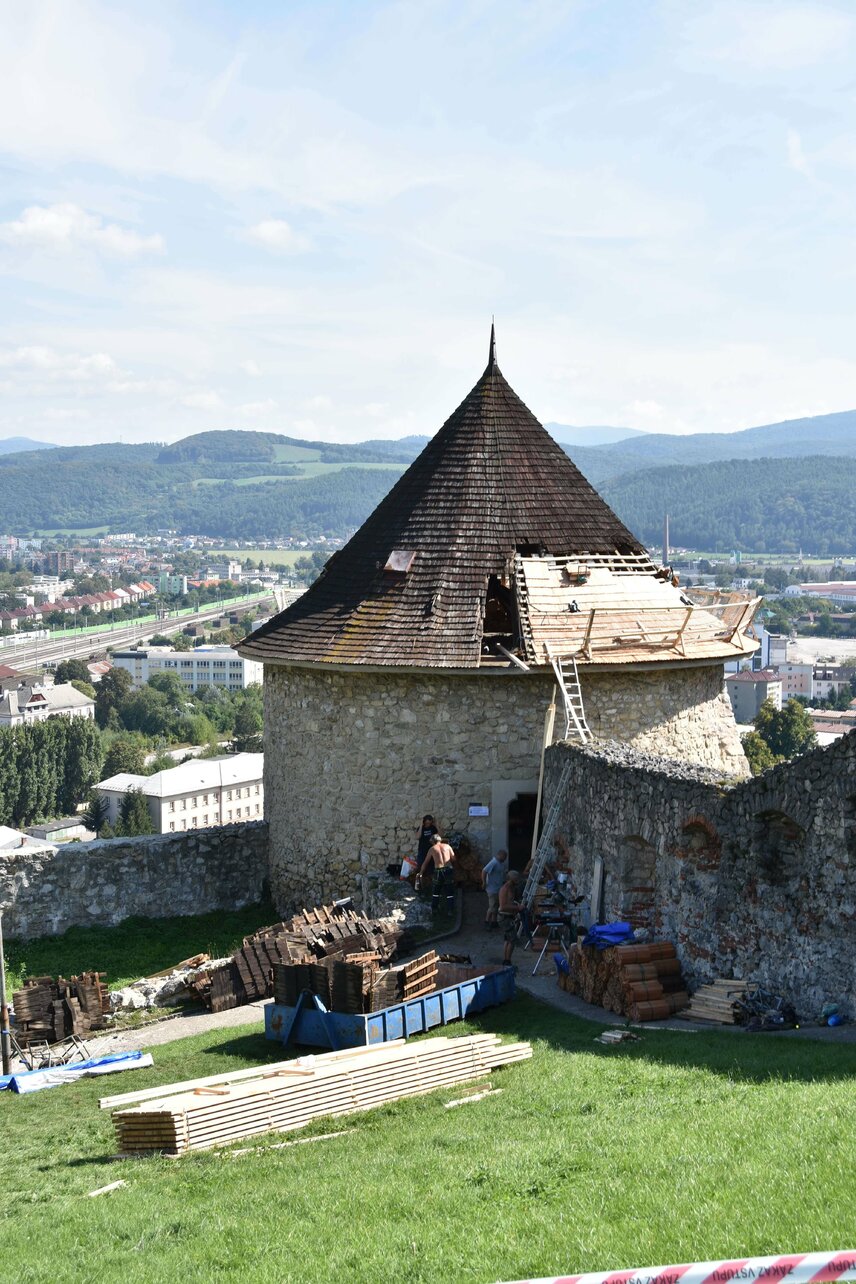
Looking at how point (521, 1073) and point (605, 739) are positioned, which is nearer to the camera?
point (521, 1073)

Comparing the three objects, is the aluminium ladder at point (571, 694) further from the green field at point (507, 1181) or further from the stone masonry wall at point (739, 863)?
the green field at point (507, 1181)

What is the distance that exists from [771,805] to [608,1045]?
2605 mm

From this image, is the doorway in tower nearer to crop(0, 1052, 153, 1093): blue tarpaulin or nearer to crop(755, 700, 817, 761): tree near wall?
crop(0, 1052, 153, 1093): blue tarpaulin

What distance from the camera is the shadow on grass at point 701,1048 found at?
10.9m

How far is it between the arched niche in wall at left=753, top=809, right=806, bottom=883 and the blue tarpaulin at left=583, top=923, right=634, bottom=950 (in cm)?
209

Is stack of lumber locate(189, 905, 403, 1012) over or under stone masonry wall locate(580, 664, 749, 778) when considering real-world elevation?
under

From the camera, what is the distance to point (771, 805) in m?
13.2

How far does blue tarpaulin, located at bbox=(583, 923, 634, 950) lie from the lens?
49.2ft

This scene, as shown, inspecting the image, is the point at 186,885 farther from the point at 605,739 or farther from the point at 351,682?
the point at 605,739

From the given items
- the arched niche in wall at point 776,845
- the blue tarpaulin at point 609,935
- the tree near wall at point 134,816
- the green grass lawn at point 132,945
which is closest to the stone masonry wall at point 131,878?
the green grass lawn at point 132,945

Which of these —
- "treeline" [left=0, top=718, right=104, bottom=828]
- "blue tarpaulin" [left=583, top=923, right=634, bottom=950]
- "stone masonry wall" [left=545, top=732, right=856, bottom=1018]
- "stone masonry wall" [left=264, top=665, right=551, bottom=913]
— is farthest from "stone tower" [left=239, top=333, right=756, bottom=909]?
"treeline" [left=0, top=718, right=104, bottom=828]

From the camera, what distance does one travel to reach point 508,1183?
8906mm

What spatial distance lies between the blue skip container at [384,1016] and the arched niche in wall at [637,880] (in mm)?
1496

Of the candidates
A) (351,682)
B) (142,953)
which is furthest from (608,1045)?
(142,953)
